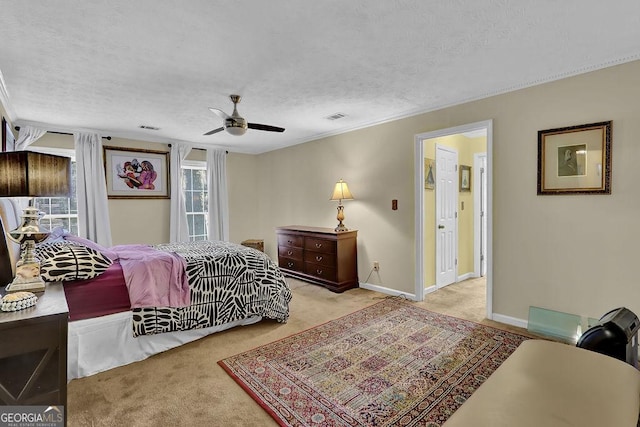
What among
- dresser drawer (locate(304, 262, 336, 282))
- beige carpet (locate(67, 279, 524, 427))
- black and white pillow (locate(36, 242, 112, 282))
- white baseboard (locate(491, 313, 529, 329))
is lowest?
beige carpet (locate(67, 279, 524, 427))

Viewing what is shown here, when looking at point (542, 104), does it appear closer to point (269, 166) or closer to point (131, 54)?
point (131, 54)

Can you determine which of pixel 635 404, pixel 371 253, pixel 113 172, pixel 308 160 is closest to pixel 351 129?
pixel 308 160

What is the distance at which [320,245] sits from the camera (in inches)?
184

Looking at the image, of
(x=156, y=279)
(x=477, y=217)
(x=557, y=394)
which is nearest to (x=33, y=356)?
(x=156, y=279)

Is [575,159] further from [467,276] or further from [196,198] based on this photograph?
[196,198]

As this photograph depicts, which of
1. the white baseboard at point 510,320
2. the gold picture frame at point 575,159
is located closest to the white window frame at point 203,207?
the white baseboard at point 510,320

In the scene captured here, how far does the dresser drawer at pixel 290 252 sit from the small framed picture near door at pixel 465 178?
2761 millimetres

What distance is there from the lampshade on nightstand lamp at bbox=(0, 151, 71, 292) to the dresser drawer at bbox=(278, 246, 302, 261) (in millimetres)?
3465

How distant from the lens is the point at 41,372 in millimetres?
1486

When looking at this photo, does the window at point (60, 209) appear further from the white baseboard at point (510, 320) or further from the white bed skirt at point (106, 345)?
the white baseboard at point (510, 320)

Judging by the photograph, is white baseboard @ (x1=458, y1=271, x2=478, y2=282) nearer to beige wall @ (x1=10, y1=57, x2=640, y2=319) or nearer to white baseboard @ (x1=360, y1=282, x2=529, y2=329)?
white baseboard @ (x1=360, y1=282, x2=529, y2=329)

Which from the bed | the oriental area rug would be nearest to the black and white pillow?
the bed

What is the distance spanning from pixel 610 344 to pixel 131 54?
3525mm

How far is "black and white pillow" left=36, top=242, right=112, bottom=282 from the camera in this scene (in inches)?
88.7
